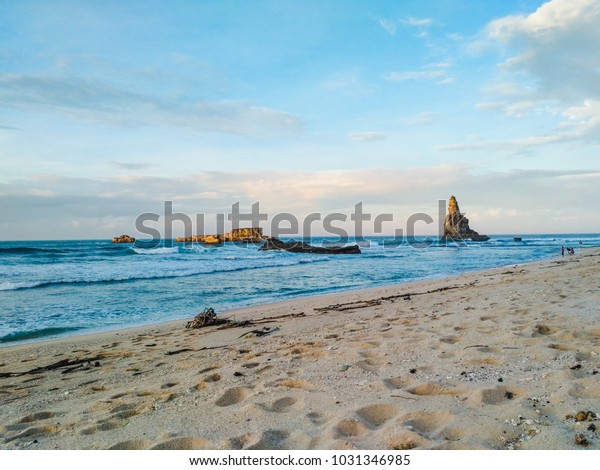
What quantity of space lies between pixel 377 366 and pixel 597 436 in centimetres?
192

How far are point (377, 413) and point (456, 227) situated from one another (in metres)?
83.7

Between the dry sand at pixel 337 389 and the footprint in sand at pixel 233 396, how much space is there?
0.7 inches

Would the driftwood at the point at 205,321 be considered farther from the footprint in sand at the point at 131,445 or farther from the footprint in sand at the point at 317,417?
the footprint in sand at the point at 317,417

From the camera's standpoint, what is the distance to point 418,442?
235cm

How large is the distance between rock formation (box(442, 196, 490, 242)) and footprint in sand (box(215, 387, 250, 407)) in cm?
8074

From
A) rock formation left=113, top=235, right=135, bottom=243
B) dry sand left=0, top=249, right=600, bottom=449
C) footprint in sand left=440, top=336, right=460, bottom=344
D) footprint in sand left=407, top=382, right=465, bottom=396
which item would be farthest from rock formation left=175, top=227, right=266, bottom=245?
footprint in sand left=407, top=382, right=465, bottom=396

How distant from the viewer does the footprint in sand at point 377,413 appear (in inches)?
106

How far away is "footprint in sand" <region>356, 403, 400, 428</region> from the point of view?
2688 mm

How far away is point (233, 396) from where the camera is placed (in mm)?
3396

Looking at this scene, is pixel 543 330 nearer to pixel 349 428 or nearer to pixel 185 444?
pixel 349 428

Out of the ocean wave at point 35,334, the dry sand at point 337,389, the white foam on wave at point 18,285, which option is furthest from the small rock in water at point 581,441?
the white foam on wave at point 18,285

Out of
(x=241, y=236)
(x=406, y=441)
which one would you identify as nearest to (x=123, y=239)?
(x=241, y=236)

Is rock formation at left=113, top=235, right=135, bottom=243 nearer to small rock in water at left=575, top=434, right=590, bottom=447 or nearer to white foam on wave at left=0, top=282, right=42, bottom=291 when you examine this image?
white foam on wave at left=0, top=282, right=42, bottom=291
